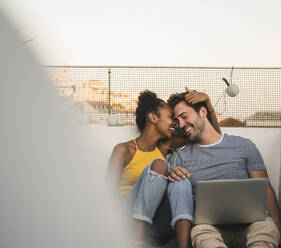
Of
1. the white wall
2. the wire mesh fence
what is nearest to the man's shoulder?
the white wall

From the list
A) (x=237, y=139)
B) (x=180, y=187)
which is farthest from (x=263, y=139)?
(x=180, y=187)

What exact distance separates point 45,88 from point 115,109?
4850mm

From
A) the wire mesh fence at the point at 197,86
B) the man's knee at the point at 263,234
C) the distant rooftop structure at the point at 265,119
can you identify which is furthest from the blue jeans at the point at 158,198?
the distant rooftop structure at the point at 265,119

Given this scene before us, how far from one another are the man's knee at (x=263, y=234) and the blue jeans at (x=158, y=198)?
25 cm

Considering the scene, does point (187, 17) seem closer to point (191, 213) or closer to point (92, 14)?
point (92, 14)

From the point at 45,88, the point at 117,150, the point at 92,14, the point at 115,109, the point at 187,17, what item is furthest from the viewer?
the point at 187,17

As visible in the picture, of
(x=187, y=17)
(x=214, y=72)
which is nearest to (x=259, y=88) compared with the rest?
(x=214, y=72)

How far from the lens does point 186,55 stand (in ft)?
29.5

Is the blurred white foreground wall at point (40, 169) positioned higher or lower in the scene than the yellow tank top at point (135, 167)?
higher

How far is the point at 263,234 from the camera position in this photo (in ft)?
4.45

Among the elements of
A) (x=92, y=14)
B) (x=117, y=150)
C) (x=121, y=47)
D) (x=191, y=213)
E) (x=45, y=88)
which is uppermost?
(x=92, y=14)

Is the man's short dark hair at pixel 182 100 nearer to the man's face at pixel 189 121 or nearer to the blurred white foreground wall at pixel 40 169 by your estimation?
the man's face at pixel 189 121

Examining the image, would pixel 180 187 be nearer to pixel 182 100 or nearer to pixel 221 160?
pixel 221 160

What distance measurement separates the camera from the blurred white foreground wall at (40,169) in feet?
0.76
